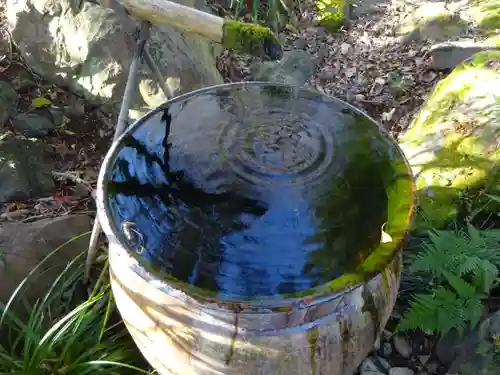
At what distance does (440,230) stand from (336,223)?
1159mm

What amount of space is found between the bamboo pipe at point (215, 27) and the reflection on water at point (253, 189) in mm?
265

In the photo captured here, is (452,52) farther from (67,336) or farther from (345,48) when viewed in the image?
(67,336)

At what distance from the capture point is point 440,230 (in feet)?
8.96

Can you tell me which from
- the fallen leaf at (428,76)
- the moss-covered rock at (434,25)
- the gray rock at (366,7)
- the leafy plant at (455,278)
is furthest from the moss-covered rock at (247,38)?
the gray rock at (366,7)

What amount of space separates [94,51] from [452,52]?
274 centimetres

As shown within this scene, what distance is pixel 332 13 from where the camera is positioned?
4918mm

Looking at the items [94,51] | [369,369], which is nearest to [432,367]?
[369,369]

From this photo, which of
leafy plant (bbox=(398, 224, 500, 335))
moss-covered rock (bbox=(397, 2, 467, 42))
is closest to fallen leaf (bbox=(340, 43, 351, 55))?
moss-covered rock (bbox=(397, 2, 467, 42))

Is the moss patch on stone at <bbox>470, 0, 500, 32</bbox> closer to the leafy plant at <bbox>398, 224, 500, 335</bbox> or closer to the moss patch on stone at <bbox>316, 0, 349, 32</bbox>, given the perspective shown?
the moss patch on stone at <bbox>316, 0, 349, 32</bbox>

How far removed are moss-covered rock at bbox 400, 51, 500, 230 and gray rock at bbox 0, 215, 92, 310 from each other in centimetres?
191

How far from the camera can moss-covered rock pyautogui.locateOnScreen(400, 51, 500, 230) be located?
285 cm

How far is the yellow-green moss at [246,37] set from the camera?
2.03m

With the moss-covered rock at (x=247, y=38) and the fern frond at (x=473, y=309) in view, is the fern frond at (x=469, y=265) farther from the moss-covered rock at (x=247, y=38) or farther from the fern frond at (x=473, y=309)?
the moss-covered rock at (x=247, y=38)

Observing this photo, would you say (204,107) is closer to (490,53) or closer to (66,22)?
(66,22)
